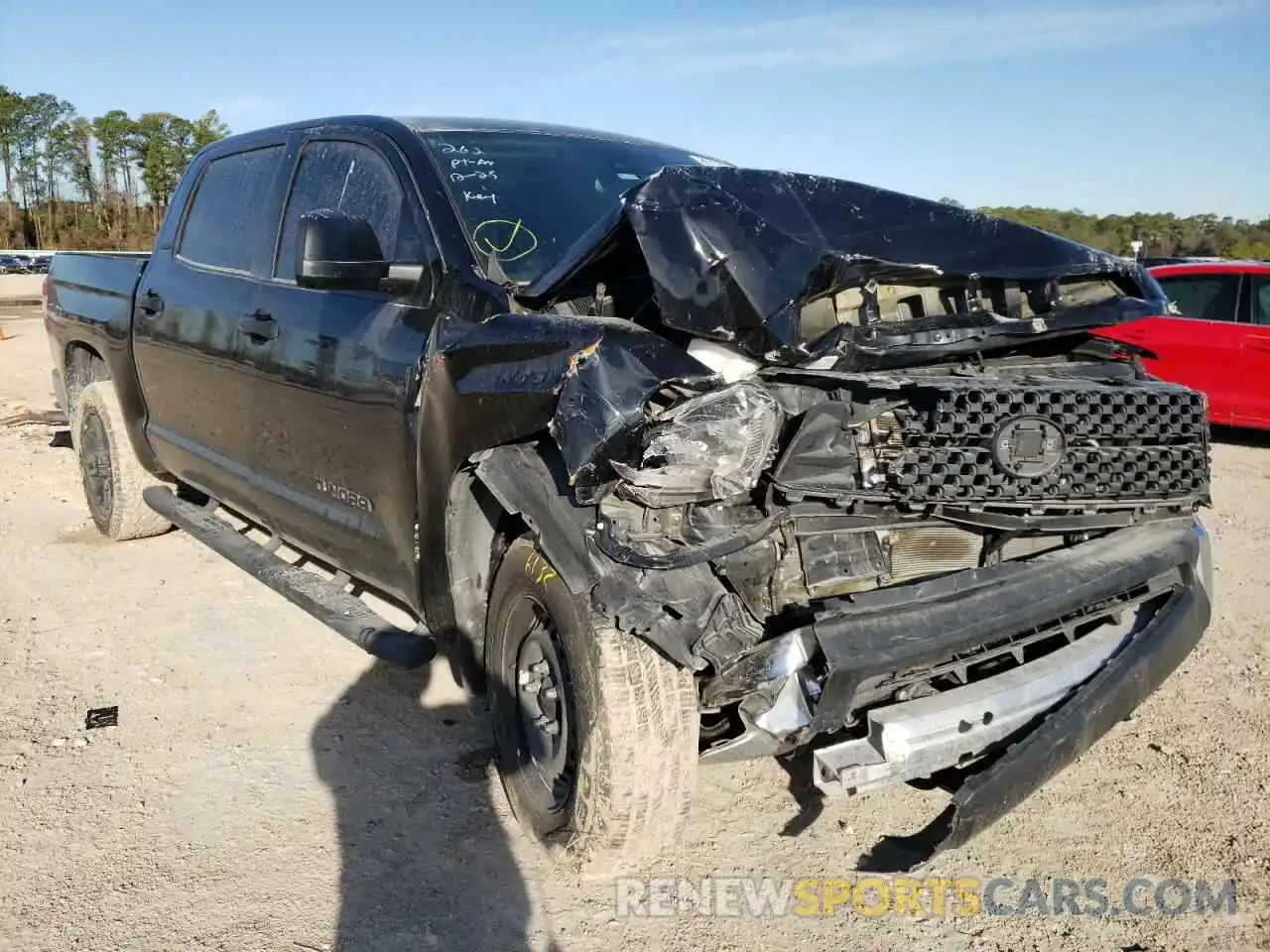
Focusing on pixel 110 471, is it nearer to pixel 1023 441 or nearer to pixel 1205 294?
pixel 1023 441

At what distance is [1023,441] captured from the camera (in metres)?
2.42

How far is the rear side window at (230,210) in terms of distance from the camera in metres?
4.21

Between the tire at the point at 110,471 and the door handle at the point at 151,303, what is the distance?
72 centimetres

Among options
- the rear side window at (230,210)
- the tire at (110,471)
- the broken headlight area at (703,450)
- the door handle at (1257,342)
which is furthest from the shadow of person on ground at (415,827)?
the door handle at (1257,342)

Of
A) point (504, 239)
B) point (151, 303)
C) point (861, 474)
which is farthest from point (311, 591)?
point (861, 474)

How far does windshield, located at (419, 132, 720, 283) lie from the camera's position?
3209mm

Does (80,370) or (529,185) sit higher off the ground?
(529,185)

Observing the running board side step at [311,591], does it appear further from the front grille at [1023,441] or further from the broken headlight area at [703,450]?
the front grille at [1023,441]

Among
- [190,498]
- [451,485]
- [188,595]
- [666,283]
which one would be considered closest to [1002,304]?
[666,283]

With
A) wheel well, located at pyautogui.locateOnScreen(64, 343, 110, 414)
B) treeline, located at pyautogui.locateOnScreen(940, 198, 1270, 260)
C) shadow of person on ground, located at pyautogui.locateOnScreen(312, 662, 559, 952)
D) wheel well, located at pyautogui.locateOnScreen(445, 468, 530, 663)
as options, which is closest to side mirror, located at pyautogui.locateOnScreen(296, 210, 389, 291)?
wheel well, located at pyautogui.locateOnScreen(445, 468, 530, 663)

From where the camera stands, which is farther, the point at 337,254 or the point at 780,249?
the point at 337,254

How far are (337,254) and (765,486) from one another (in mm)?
1469

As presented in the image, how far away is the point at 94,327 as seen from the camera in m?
5.49

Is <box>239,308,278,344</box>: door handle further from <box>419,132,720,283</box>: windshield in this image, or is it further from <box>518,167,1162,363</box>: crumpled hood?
<box>518,167,1162,363</box>: crumpled hood
